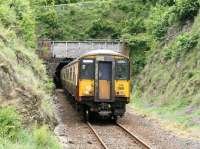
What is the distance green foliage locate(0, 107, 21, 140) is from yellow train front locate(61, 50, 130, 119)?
10.7m

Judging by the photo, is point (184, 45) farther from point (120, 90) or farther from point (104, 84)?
point (104, 84)

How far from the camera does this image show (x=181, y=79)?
25.8 m

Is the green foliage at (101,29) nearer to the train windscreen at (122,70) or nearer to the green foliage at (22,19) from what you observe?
the green foliage at (22,19)

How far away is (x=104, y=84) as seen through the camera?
2250 cm

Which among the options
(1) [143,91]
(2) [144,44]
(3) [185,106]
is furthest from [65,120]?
(2) [144,44]

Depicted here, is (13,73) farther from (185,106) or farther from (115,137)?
(185,106)

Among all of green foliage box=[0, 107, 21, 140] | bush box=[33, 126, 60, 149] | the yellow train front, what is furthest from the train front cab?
green foliage box=[0, 107, 21, 140]

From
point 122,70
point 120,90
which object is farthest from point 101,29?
point 120,90

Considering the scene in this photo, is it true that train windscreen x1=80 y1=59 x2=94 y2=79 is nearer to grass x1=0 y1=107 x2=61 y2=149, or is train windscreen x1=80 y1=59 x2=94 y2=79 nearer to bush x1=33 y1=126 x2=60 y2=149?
bush x1=33 y1=126 x2=60 y2=149

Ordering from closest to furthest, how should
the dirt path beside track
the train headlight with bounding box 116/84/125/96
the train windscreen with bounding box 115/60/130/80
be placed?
the dirt path beside track
the train headlight with bounding box 116/84/125/96
the train windscreen with bounding box 115/60/130/80

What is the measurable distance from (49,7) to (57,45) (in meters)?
11.0

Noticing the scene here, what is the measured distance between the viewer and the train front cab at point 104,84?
2231 cm

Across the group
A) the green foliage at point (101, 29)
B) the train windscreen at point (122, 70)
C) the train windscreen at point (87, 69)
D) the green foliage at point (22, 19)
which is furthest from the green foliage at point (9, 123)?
the green foliage at point (101, 29)

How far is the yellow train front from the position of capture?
22328 millimetres
